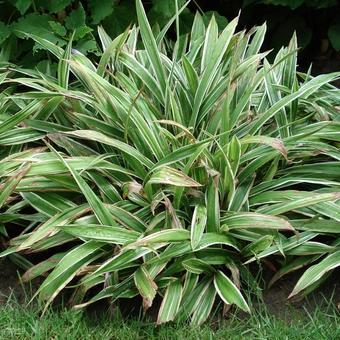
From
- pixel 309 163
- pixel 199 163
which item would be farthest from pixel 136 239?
pixel 309 163

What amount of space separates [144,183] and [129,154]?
0.15 m

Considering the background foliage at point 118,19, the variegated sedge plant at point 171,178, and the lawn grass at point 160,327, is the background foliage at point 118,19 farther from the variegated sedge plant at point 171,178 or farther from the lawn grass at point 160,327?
the lawn grass at point 160,327

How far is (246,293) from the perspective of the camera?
10.5ft

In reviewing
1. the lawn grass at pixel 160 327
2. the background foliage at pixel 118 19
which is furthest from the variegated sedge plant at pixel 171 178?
the background foliage at pixel 118 19

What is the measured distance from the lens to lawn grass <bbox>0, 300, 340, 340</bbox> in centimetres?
300

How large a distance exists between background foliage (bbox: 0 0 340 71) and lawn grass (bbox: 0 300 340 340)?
152 centimetres

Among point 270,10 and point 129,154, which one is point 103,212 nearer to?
point 129,154

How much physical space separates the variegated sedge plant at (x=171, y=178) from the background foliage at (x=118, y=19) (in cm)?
20

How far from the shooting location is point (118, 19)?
4.34 metres

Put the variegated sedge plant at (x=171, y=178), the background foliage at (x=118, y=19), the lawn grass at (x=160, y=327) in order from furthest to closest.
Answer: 1. the background foliage at (x=118, y=19)
2. the variegated sedge plant at (x=171, y=178)
3. the lawn grass at (x=160, y=327)

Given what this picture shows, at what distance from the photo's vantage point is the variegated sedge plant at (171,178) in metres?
3.15

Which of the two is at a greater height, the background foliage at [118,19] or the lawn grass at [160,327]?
the background foliage at [118,19]

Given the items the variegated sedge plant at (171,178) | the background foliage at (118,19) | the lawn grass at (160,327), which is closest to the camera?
the lawn grass at (160,327)

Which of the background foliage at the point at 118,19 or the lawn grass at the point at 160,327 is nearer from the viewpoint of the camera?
the lawn grass at the point at 160,327
